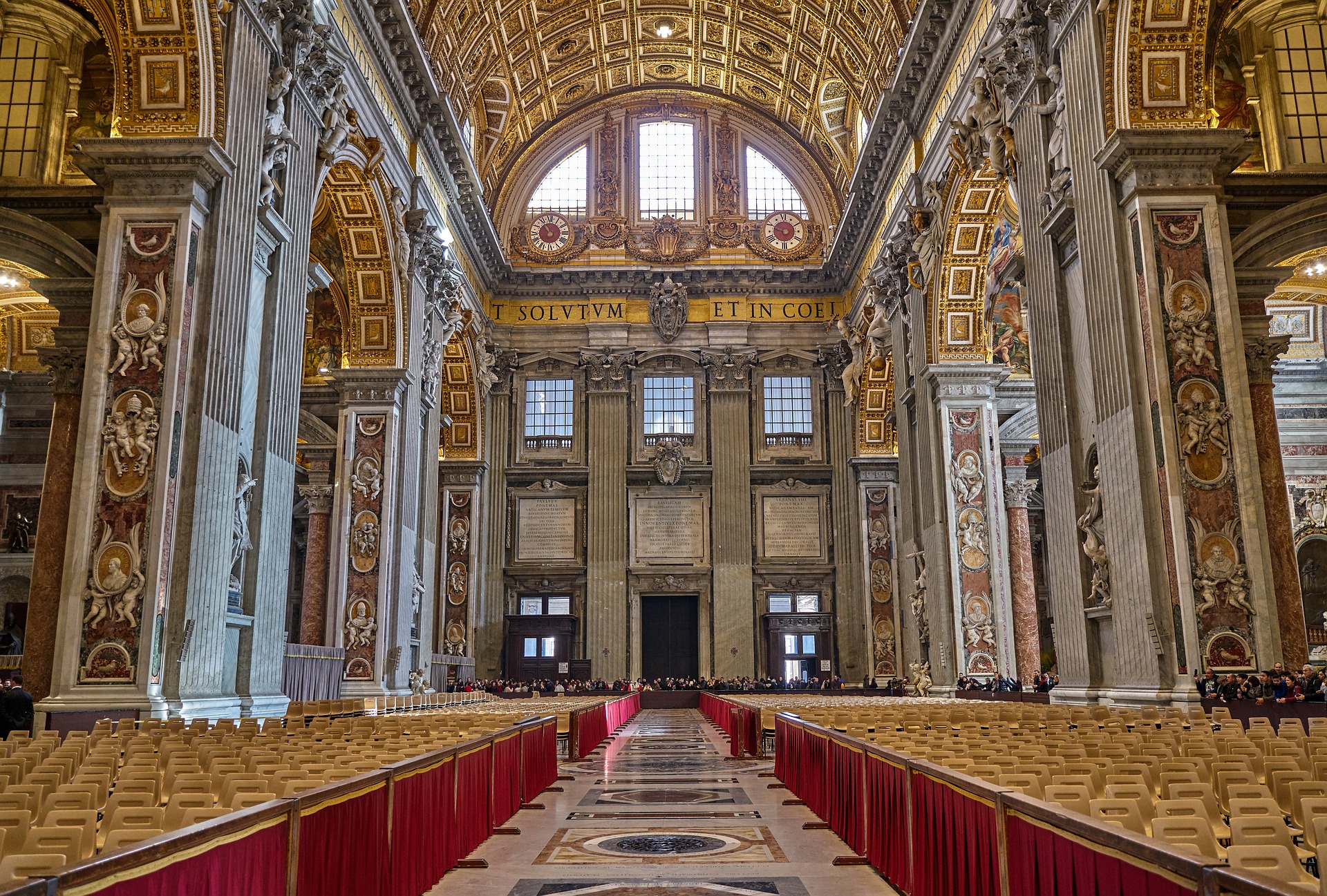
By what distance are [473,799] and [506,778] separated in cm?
135

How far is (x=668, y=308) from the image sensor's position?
102ft

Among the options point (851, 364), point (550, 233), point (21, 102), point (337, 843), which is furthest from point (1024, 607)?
point (337, 843)

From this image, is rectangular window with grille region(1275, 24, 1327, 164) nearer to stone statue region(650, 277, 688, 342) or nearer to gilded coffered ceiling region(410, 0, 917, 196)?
gilded coffered ceiling region(410, 0, 917, 196)

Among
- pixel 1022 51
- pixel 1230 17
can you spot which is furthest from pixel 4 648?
pixel 1230 17

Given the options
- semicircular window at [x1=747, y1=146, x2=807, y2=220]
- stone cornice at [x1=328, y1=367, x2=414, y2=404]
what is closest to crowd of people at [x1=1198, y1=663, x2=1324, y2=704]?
stone cornice at [x1=328, y1=367, x2=414, y2=404]

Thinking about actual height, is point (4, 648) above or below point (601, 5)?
below

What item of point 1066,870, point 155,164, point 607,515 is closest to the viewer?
point 1066,870

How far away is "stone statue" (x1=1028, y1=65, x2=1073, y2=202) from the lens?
12953 mm

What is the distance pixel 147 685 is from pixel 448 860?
556 cm

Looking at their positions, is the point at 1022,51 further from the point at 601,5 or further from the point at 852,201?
the point at 601,5

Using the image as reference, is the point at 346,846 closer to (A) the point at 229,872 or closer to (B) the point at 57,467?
(A) the point at 229,872

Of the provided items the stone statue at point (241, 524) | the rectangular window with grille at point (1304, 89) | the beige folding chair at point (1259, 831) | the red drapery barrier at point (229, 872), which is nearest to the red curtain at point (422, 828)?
the red drapery barrier at point (229, 872)

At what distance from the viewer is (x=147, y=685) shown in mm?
10086

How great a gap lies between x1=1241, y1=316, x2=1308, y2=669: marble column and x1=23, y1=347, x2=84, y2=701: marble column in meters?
13.4
